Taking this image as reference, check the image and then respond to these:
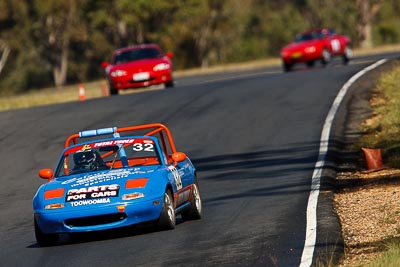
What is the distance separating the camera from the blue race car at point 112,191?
11.4 m

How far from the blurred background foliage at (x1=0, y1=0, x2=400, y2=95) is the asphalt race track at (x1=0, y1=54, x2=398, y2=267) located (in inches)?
1510

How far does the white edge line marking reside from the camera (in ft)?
32.2

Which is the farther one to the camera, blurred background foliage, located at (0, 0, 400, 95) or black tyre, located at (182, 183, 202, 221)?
blurred background foliage, located at (0, 0, 400, 95)

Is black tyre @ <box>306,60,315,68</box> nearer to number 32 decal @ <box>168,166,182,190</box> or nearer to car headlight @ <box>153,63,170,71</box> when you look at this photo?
car headlight @ <box>153,63,170,71</box>

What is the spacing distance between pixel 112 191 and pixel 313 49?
29823 millimetres

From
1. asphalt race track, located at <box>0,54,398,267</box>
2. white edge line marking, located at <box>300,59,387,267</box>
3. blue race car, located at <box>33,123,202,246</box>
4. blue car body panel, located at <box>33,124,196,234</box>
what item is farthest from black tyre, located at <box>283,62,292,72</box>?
blue car body panel, located at <box>33,124,196,234</box>

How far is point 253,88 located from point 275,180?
12843 millimetres

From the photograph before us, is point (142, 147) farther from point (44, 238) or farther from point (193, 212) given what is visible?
point (44, 238)

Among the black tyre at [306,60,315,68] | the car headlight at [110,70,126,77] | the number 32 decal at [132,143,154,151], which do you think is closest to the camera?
the number 32 decal at [132,143,154,151]

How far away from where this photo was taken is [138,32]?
7000 centimetres

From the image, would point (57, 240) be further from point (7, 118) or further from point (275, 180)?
point (7, 118)

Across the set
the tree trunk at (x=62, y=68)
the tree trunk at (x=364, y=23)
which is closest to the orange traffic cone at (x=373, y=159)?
the tree trunk at (x=62, y=68)

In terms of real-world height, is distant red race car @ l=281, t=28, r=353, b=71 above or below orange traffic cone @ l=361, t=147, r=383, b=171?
below

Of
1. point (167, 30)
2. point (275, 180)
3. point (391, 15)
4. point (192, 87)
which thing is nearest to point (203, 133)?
point (275, 180)
